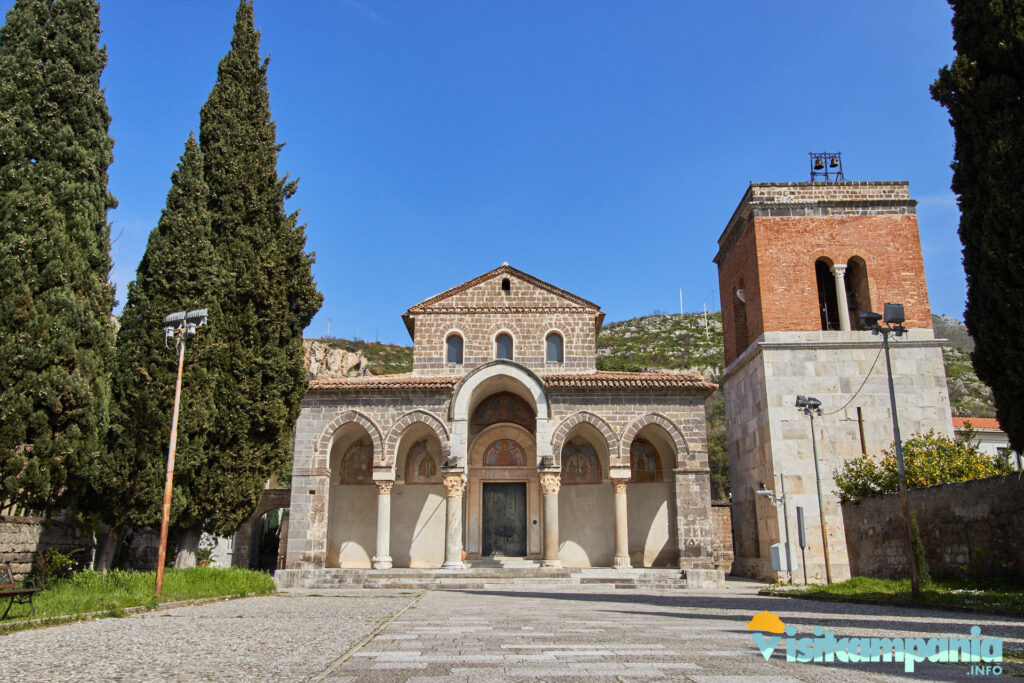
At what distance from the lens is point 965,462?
52.5 ft

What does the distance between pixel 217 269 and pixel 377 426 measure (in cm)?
799

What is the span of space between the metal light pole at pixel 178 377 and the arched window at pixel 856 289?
60.0ft

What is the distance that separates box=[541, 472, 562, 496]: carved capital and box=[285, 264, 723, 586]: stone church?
0.14ft

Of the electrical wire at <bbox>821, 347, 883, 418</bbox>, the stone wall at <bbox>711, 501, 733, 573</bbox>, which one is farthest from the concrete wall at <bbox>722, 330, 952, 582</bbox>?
the stone wall at <bbox>711, 501, 733, 573</bbox>

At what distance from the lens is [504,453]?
22.6m

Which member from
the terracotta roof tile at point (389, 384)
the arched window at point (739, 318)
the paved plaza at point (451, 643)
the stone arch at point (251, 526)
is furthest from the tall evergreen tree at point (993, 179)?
the stone arch at point (251, 526)

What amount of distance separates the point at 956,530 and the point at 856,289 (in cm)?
1041

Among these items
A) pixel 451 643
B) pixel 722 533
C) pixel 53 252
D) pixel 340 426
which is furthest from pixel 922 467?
pixel 53 252

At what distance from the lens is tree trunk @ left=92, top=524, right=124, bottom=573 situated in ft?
42.2

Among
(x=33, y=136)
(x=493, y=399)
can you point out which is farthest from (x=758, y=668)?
(x=493, y=399)

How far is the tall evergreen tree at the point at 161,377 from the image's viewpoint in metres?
12.3

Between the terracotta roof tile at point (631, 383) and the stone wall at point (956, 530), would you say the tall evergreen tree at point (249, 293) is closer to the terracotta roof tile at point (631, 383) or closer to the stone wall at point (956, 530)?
the terracotta roof tile at point (631, 383)

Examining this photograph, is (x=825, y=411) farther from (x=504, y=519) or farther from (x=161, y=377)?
(x=161, y=377)

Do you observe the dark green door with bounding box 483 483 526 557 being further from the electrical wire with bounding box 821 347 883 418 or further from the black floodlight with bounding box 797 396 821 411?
the electrical wire with bounding box 821 347 883 418
